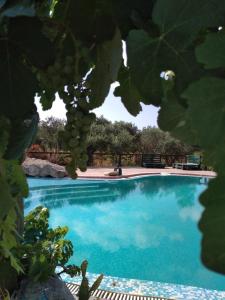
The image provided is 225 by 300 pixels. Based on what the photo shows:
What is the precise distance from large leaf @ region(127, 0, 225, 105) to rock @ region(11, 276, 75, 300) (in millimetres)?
3281

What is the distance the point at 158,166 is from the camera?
67.7 feet

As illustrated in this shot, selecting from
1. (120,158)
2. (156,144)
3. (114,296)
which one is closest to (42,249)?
(114,296)

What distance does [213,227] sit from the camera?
253mm

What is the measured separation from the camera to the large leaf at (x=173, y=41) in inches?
13.3

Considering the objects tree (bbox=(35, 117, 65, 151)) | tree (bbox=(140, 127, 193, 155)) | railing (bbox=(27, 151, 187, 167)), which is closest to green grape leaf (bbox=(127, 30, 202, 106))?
railing (bbox=(27, 151, 187, 167))

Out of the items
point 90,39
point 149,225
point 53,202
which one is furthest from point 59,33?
point 53,202

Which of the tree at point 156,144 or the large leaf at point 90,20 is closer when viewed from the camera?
the large leaf at point 90,20

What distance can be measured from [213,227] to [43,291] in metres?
3.46

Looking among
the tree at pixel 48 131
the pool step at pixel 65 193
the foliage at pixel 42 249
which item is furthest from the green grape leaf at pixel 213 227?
the tree at pixel 48 131

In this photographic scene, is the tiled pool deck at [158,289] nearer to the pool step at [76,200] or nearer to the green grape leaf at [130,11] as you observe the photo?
the green grape leaf at [130,11]

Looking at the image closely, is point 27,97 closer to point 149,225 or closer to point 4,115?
point 4,115

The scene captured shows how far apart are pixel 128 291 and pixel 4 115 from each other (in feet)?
17.6

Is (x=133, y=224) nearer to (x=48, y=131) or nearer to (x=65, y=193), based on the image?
(x=65, y=193)

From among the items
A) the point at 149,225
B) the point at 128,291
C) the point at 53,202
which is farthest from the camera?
the point at 53,202
